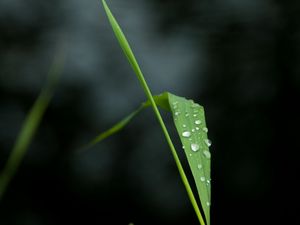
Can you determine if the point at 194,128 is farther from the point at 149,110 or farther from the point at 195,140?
the point at 149,110

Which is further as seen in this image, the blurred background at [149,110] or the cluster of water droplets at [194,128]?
the blurred background at [149,110]

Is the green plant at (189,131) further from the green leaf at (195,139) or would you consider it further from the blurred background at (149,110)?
the blurred background at (149,110)

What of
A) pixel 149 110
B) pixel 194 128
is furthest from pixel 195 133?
pixel 149 110

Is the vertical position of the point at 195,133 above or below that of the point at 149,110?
above

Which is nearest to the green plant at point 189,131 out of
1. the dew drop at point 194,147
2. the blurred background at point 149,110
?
the dew drop at point 194,147

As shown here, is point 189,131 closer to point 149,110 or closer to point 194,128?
point 194,128

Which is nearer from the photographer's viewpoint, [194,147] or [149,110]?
[194,147]

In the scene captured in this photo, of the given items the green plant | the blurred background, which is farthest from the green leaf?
the blurred background

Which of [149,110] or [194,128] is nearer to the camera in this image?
[194,128]

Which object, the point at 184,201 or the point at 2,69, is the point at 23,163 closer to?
the point at 2,69
